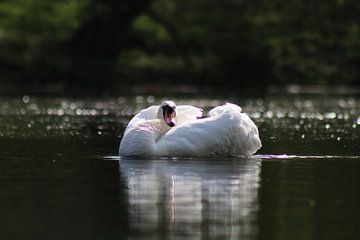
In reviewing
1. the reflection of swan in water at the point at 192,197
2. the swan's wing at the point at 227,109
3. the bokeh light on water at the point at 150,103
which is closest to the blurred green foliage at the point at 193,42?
the bokeh light on water at the point at 150,103

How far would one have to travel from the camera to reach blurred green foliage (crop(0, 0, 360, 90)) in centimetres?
4578

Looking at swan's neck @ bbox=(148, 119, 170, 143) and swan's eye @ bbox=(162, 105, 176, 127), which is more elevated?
swan's eye @ bbox=(162, 105, 176, 127)

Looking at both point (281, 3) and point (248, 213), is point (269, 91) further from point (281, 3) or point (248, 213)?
point (248, 213)

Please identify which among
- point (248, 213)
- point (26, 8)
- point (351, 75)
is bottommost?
point (248, 213)

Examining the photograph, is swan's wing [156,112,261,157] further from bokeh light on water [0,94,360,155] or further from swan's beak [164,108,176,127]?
bokeh light on water [0,94,360,155]

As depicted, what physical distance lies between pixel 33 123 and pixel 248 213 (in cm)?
1468

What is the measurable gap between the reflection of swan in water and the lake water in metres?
0.01

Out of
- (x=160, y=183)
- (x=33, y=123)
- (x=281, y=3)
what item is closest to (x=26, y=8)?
(x=281, y=3)

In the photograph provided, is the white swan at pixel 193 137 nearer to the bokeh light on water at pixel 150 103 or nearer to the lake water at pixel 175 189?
the lake water at pixel 175 189

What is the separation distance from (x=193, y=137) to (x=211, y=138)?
276 mm

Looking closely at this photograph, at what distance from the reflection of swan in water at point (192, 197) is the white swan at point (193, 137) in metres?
0.33

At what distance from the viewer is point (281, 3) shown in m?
46.4

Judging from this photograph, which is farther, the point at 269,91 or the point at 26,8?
the point at 26,8

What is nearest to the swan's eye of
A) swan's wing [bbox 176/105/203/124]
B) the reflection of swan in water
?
swan's wing [bbox 176/105/203/124]
